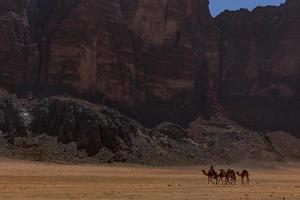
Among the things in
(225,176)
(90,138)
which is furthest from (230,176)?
(90,138)

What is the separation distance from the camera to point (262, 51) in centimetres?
15425

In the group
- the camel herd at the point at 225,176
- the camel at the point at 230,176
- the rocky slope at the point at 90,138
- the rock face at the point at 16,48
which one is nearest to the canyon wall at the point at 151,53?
the rock face at the point at 16,48

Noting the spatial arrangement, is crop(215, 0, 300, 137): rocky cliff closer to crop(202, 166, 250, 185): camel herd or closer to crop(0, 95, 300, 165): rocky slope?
crop(0, 95, 300, 165): rocky slope

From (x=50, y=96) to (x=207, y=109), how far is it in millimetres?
35031

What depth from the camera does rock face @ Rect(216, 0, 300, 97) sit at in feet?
486

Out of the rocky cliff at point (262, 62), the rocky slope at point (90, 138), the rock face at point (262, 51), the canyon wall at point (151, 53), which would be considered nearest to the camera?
the rocky slope at point (90, 138)

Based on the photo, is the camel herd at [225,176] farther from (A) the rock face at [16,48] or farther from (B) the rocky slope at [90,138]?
(A) the rock face at [16,48]

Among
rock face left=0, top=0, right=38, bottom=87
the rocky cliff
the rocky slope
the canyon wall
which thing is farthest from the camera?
the rocky cliff

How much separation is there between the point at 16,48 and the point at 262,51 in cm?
6109

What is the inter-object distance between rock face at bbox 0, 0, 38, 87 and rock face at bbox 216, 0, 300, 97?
157 ft

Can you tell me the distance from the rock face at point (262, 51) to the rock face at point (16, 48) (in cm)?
4790

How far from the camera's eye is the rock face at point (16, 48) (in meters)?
116

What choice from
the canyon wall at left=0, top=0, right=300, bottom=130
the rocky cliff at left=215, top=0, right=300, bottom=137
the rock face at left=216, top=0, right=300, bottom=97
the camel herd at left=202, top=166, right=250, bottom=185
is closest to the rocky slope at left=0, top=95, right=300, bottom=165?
the canyon wall at left=0, top=0, right=300, bottom=130

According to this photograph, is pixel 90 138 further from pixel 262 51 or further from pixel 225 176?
pixel 262 51
